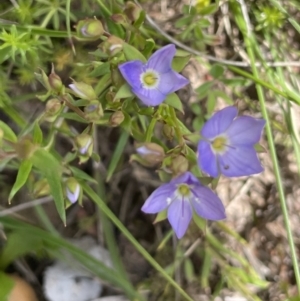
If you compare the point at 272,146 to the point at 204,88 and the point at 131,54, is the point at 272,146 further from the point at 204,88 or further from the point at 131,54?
the point at 131,54

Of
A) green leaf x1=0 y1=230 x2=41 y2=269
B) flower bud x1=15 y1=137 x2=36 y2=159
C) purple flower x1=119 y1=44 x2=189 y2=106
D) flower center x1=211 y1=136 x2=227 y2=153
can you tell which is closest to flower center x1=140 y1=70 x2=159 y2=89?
purple flower x1=119 y1=44 x2=189 y2=106

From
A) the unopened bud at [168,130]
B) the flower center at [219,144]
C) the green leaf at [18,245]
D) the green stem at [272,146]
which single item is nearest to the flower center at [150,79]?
the unopened bud at [168,130]

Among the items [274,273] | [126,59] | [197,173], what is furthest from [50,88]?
[274,273]

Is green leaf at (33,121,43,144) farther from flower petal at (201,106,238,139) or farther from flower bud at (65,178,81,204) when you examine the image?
flower petal at (201,106,238,139)

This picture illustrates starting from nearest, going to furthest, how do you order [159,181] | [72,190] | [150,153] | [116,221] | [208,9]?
1. [150,153]
2. [72,190]
3. [116,221]
4. [208,9]
5. [159,181]

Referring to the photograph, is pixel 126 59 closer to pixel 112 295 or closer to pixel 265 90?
pixel 265 90

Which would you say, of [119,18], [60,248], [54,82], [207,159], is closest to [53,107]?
[54,82]
